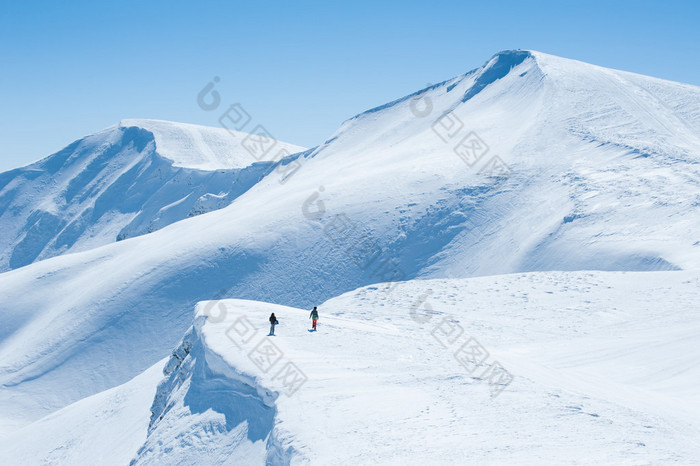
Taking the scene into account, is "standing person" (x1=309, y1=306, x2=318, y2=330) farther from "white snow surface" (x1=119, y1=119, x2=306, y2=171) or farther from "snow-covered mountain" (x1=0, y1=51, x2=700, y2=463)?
"white snow surface" (x1=119, y1=119, x2=306, y2=171)

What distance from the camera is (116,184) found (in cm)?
14575

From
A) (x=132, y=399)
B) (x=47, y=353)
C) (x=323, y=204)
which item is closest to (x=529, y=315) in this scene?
(x=132, y=399)

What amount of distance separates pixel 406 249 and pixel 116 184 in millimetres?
115837

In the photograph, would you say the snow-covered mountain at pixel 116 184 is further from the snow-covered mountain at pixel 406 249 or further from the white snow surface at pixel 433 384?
the white snow surface at pixel 433 384

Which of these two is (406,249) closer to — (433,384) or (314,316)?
(314,316)

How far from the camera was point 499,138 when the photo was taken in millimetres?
65375

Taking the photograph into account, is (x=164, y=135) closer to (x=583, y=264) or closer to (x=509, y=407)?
(x=583, y=264)

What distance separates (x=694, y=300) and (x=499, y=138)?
146ft

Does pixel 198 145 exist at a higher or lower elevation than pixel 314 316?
higher

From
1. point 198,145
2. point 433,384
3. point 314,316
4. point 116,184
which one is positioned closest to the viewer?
point 433,384

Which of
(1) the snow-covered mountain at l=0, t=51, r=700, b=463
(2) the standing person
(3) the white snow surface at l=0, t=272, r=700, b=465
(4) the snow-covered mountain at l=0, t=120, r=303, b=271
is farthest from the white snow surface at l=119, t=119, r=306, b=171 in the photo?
(2) the standing person

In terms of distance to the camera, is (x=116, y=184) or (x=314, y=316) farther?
(x=116, y=184)

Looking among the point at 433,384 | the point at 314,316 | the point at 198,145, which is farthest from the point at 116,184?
the point at 433,384

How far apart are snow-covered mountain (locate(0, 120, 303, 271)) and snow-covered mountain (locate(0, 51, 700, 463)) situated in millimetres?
56529
